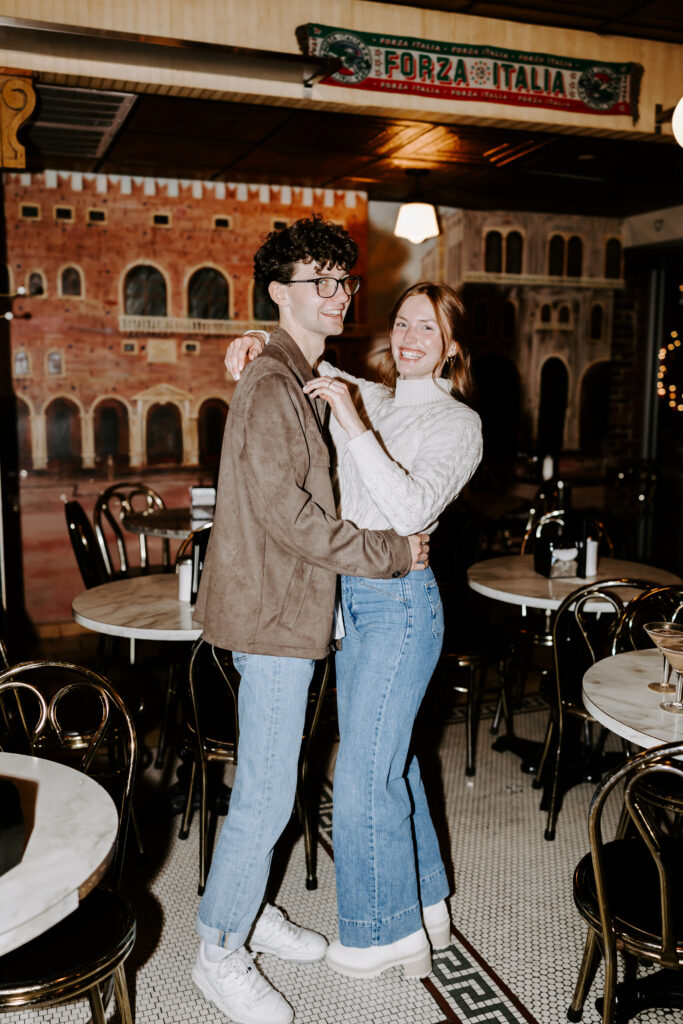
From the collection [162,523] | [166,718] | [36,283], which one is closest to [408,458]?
[166,718]

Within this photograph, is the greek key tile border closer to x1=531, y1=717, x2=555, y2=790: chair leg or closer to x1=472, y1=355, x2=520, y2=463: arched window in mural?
x1=531, y1=717, x2=555, y2=790: chair leg

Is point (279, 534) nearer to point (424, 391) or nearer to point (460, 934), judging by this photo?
point (424, 391)

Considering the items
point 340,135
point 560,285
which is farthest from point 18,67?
point 560,285

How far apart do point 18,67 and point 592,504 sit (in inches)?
216

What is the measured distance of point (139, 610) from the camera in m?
2.82

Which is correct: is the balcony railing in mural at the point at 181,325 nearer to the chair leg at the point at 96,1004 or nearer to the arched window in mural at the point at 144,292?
the arched window in mural at the point at 144,292

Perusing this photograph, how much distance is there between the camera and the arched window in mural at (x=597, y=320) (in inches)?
278

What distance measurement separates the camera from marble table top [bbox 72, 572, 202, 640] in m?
2.59

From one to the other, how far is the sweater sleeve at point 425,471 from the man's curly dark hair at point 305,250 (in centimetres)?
41

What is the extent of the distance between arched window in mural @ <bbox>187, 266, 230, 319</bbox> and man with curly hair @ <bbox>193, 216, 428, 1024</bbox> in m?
4.04

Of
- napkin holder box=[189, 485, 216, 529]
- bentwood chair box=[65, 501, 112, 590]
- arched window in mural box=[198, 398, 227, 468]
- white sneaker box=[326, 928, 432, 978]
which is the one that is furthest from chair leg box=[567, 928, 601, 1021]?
arched window in mural box=[198, 398, 227, 468]

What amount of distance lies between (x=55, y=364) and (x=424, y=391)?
4.05 metres

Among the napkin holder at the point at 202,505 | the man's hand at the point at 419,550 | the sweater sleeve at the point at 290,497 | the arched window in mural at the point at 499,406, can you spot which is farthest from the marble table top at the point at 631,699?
the arched window in mural at the point at 499,406

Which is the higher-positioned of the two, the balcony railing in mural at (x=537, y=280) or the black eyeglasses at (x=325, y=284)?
the balcony railing in mural at (x=537, y=280)
